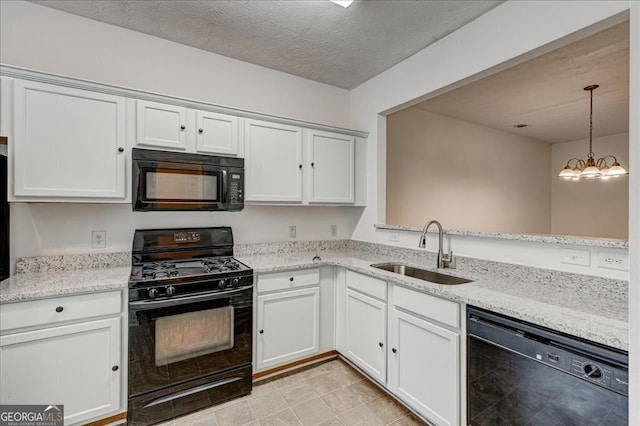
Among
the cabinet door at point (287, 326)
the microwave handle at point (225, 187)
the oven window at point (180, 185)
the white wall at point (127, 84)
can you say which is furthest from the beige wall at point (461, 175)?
the oven window at point (180, 185)

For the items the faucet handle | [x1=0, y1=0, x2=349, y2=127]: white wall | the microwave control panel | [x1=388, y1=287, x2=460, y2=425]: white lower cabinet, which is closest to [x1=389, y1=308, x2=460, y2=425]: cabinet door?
[x1=388, y1=287, x2=460, y2=425]: white lower cabinet

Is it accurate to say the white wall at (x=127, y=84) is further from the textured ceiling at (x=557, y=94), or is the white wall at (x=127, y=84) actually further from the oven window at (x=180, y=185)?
the textured ceiling at (x=557, y=94)

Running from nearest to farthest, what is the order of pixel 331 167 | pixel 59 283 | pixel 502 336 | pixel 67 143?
pixel 502 336, pixel 59 283, pixel 67 143, pixel 331 167

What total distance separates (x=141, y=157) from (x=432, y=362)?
2.26 m

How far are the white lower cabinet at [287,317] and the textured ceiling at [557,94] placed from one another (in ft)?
9.01

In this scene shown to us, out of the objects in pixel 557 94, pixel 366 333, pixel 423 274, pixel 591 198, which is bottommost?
pixel 366 333

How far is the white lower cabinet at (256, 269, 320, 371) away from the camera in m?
2.35

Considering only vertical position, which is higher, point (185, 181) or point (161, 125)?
point (161, 125)

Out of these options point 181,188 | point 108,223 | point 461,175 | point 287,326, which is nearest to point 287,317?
point 287,326

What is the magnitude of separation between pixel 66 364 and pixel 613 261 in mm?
2968

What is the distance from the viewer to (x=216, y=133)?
2.37m

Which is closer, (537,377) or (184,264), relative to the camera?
(537,377)

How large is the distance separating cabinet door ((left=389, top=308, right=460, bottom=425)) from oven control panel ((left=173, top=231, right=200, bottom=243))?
1.64 metres

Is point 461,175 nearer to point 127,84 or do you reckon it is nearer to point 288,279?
point 288,279
